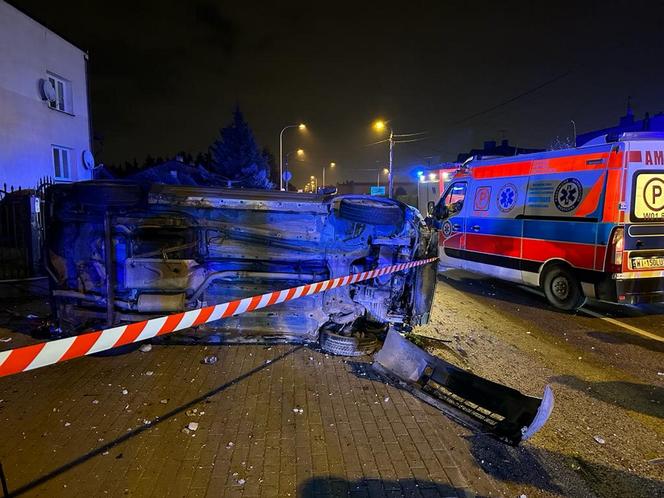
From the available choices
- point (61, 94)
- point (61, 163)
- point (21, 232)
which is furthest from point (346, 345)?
point (61, 94)

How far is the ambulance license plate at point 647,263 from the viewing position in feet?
21.4

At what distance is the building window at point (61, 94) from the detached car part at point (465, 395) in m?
16.8

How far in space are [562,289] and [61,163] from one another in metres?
17.9

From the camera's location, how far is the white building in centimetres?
1323

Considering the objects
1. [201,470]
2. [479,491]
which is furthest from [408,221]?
[201,470]

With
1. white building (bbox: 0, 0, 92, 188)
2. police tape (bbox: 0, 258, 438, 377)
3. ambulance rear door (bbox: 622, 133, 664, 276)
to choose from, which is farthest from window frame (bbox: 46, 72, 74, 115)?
ambulance rear door (bbox: 622, 133, 664, 276)

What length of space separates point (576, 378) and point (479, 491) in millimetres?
2603

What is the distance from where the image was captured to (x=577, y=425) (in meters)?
3.69

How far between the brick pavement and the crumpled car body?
0.61 meters

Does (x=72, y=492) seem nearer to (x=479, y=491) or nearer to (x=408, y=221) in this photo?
(x=479, y=491)

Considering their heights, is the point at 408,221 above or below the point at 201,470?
above

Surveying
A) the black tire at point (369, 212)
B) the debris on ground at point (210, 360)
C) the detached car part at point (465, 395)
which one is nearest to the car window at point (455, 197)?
the black tire at point (369, 212)

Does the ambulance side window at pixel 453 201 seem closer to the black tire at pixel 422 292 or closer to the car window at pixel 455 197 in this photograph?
the car window at pixel 455 197

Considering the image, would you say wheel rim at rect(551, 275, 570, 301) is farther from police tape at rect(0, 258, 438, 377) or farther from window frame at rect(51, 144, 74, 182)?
window frame at rect(51, 144, 74, 182)
